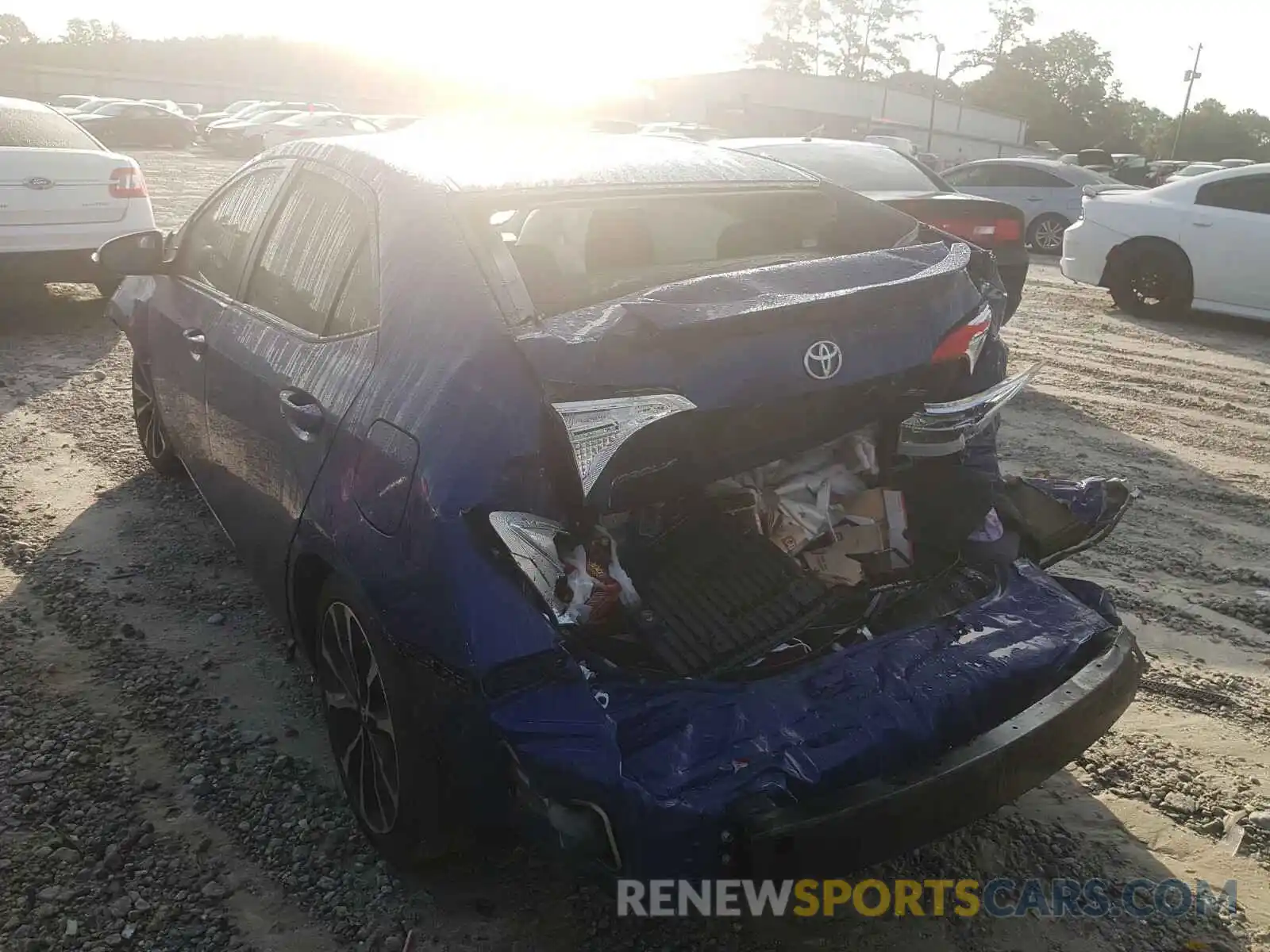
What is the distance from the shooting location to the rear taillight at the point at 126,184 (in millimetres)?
7945

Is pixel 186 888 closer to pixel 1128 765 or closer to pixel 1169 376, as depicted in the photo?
pixel 1128 765

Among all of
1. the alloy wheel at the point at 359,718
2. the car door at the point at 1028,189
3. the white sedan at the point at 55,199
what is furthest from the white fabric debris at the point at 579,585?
the car door at the point at 1028,189

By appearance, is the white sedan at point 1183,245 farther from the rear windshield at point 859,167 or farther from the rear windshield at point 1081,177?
the rear windshield at point 1081,177

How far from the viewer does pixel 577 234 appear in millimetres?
4148

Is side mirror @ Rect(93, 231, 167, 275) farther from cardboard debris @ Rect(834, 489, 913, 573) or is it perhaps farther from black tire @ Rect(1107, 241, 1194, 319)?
black tire @ Rect(1107, 241, 1194, 319)

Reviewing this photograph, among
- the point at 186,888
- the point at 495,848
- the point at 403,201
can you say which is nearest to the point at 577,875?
the point at 495,848

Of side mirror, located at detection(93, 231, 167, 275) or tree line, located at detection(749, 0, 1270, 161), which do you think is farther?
tree line, located at detection(749, 0, 1270, 161)

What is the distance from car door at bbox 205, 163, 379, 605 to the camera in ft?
8.63

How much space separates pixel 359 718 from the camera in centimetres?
263

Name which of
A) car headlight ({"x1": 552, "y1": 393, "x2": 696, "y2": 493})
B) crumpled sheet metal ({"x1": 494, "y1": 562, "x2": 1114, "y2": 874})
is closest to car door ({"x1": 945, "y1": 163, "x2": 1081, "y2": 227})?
crumpled sheet metal ({"x1": 494, "y1": 562, "x2": 1114, "y2": 874})

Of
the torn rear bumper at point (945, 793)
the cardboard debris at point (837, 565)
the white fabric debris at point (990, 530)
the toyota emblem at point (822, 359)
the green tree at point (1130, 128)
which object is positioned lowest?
the torn rear bumper at point (945, 793)

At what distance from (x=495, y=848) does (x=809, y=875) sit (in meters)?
0.79

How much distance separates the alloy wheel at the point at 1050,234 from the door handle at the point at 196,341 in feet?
45.1

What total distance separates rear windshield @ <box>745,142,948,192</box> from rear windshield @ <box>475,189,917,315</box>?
149 inches
